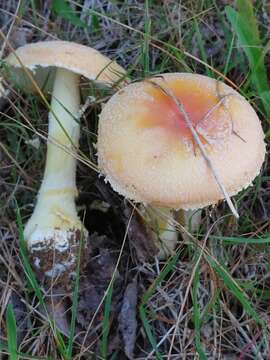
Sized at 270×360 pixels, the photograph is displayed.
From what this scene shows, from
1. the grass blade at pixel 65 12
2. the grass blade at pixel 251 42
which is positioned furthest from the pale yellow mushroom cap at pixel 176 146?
the grass blade at pixel 65 12

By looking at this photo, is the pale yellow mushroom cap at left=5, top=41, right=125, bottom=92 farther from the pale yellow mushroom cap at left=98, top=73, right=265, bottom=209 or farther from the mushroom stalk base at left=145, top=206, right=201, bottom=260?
the mushroom stalk base at left=145, top=206, right=201, bottom=260

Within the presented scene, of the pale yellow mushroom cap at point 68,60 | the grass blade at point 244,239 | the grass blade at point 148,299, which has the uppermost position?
the pale yellow mushroom cap at point 68,60

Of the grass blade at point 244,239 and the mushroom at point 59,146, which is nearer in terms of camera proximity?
the grass blade at point 244,239

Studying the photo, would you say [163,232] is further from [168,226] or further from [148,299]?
[148,299]

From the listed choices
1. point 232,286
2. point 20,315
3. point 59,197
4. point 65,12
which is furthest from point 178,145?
point 65,12

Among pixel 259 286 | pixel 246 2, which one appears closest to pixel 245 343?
pixel 259 286

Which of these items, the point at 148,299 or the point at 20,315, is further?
the point at 20,315

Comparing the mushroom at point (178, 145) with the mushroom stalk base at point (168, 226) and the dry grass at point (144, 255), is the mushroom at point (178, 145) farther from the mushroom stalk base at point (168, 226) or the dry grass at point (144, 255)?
the mushroom stalk base at point (168, 226)
